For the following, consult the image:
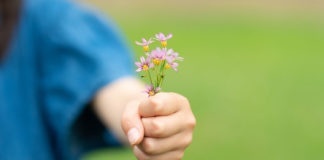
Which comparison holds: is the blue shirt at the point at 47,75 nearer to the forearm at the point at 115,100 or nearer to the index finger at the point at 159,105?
the forearm at the point at 115,100

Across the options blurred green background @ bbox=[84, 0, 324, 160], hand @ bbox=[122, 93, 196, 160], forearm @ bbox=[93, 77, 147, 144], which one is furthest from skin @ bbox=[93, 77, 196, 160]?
blurred green background @ bbox=[84, 0, 324, 160]

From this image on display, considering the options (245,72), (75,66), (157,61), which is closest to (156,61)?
(157,61)

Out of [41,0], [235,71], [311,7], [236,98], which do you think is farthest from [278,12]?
[41,0]

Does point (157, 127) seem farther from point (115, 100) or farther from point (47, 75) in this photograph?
point (47, 75)

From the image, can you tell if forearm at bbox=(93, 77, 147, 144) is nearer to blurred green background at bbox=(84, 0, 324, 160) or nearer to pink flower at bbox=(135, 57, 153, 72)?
blurred green background at bbox=(84, 0, 324, 160)

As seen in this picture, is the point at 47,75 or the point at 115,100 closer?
the point at 115,100

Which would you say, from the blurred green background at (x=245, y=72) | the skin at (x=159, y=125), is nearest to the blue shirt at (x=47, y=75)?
the blurred green background at (x=245, y=72)
